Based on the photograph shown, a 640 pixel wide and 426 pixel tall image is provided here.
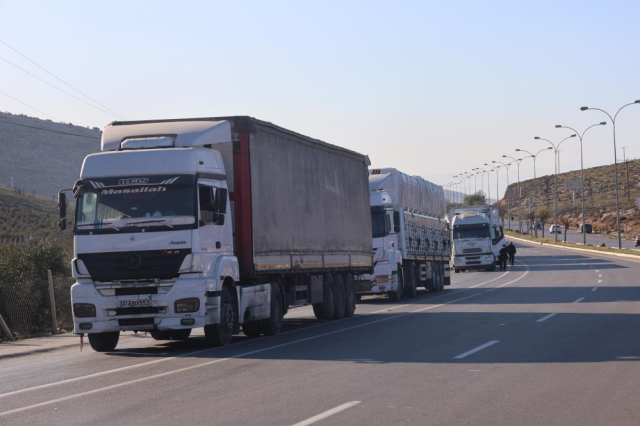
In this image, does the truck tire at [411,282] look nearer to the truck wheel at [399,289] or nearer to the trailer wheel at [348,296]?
the truck wheel at [399,289]

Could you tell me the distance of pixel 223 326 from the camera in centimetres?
1709

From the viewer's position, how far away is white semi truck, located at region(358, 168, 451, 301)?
3072 centimetres

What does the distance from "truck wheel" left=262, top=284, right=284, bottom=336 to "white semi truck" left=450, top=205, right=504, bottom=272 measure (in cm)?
3770

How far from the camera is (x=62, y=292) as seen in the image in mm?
24516

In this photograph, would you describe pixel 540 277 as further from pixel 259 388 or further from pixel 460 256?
pixel 259 388

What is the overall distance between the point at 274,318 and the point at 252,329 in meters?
0.50

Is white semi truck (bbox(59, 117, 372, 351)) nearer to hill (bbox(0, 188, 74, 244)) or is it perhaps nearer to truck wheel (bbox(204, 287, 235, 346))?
truck wheel (bbox(204, 287, 235, 346))

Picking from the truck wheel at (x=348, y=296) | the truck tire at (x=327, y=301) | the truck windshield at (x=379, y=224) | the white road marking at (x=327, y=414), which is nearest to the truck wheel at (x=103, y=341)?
the truck tire at (x=327, y=301)

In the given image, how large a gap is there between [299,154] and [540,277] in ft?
92.6

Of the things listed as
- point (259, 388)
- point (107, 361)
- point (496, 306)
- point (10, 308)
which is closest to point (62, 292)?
point (10, 308)

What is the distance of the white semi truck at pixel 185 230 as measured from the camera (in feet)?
52.0

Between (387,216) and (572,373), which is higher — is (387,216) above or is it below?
above

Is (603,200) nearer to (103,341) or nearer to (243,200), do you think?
(243,200)

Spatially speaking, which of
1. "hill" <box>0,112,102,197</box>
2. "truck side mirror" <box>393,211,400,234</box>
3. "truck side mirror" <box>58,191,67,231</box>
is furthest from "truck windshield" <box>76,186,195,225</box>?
"hill" <box>0,112,102,197</box>
